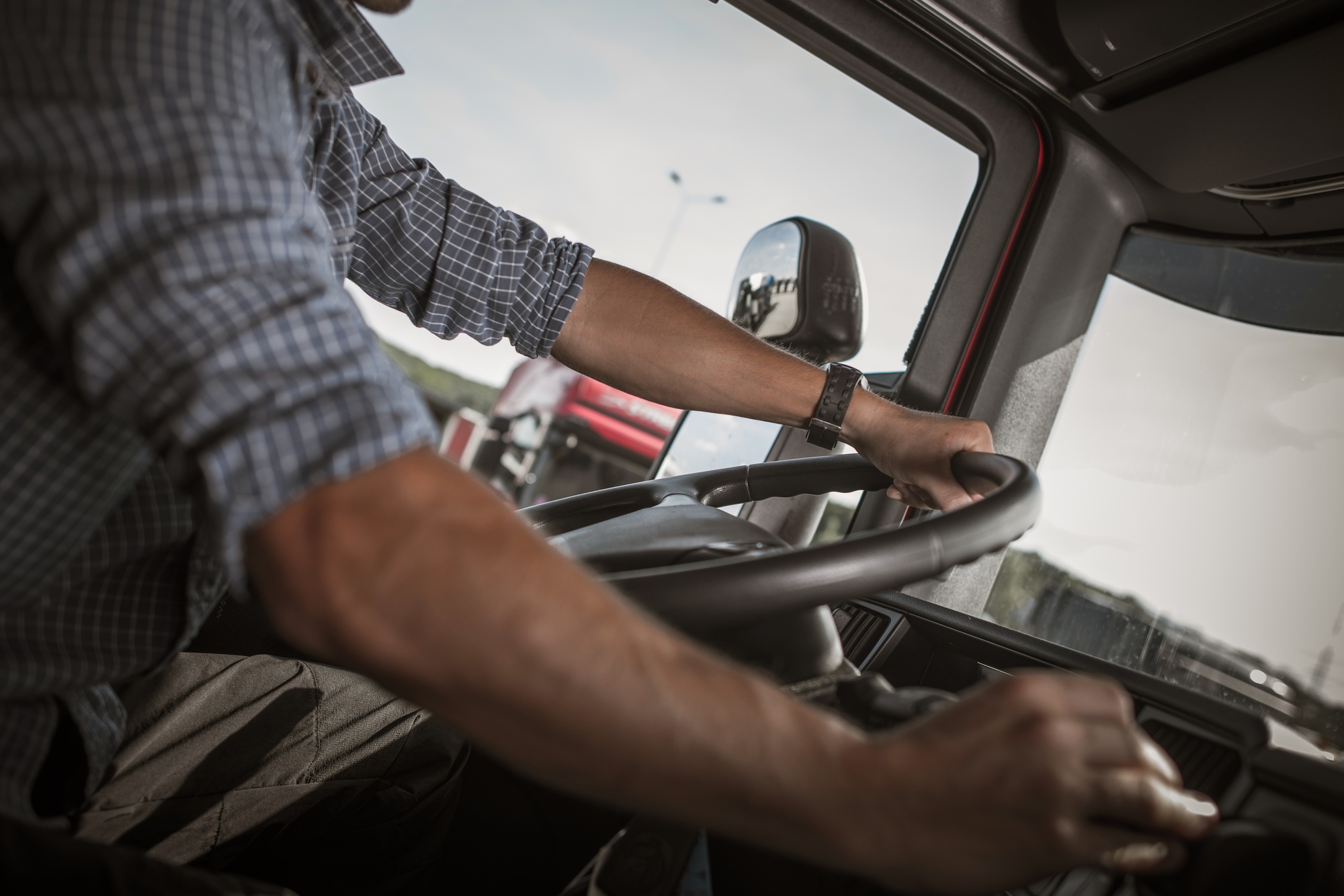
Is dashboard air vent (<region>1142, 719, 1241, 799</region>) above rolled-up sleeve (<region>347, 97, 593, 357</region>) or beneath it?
beneath

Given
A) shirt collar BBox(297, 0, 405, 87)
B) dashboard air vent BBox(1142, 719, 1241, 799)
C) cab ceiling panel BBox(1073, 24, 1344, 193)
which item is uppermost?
cab ceiling panel BBox(1073, 24, 1344, 193)

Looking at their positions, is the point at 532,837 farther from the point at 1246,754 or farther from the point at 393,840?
the point at 1246,754

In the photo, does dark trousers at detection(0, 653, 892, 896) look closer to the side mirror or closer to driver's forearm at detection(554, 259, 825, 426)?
driver's forearm at detection(554, 259, 825, 426)

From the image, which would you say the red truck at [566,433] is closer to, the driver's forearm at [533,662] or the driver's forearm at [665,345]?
the driver's forearm at [665,345]

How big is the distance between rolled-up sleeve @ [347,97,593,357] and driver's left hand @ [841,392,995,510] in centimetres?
49

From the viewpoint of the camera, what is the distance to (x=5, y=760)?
2.34 feet

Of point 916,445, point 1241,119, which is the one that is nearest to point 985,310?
point 1241,119

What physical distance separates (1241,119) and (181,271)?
1.50 m

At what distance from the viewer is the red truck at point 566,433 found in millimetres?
6320

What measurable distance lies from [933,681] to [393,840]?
745 mm

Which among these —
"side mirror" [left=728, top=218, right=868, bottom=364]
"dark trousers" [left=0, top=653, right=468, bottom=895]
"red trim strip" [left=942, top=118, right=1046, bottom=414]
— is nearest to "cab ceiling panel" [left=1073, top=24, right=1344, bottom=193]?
"red trim strip" [left=942, top=118, right=1046, bottom=414]

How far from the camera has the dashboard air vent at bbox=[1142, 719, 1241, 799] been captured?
741mm

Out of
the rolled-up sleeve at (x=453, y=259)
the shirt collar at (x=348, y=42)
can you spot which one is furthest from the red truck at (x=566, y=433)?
the shirt collar at (x=348, y=42)

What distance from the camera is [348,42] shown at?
859 millimetres
